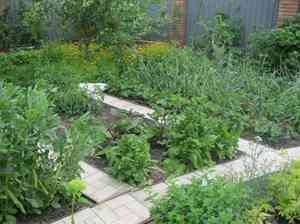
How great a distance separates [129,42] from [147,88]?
1.59 m

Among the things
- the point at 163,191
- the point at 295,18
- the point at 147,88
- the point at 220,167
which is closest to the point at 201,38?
the point at 295,18

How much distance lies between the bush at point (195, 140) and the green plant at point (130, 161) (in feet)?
0.94

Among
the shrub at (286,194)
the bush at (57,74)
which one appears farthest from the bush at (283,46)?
the shrub at (286,194)

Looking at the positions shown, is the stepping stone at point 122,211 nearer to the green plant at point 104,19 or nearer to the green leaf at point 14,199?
the green leaf at point 14,199

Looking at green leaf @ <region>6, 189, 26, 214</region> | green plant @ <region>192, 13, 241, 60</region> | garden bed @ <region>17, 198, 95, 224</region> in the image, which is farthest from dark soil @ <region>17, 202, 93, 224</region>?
green plant @ <region>192, 13, 241, 60</region>

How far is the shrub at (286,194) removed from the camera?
299 cm

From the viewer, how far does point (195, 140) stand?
148 inches

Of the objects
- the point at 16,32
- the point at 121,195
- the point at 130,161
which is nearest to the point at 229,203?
the point at 121,195

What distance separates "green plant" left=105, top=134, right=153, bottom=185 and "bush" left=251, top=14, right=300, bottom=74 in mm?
4198

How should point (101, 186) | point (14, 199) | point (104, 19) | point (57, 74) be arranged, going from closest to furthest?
point (14, 199) → point (101, 186) → point (57, 74) → point (104, 19)

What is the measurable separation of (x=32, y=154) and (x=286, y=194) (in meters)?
1.70

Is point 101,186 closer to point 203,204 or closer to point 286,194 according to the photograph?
point 203,204

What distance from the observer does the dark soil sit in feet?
9.55

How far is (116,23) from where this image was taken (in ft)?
23.9
